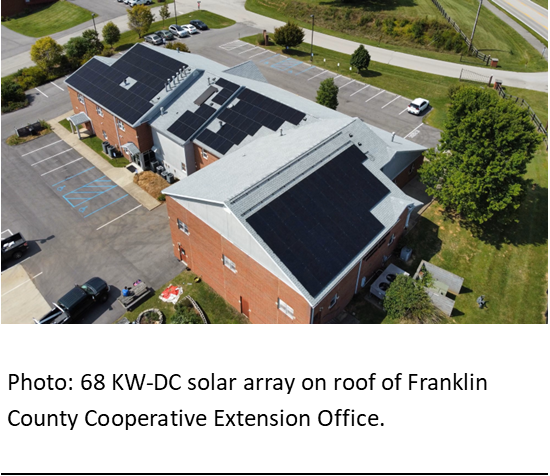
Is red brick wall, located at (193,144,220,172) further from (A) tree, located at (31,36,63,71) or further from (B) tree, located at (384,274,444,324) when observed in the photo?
(A) tree, located at (31,36,63,71)

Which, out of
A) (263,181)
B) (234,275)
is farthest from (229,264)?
(263,181)

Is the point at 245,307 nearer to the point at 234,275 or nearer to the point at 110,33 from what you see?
the point at 234,275

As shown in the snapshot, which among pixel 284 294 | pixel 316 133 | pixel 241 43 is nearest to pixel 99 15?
pixel 241 43

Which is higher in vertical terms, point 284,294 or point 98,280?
point 284,294

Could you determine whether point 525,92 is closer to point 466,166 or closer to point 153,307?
point 466,166
